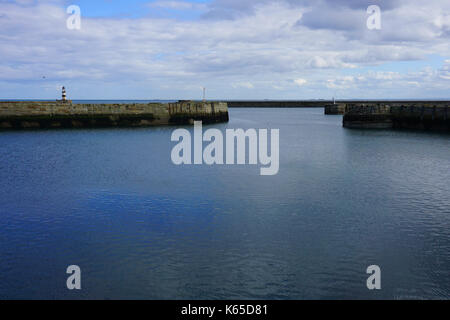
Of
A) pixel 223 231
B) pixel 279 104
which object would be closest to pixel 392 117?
pixel 223 231

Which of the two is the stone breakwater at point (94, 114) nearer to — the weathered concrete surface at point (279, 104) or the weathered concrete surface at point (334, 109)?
the weathered concrete surface at point (334, 109)

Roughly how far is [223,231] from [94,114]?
116ft

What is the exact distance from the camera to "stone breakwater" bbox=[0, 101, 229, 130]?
39.3 m

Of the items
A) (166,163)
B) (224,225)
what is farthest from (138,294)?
(166,163)

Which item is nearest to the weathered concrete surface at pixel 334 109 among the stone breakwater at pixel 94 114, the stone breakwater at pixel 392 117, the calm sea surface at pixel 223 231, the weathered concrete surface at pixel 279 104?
the stone breakwater at pixel 392 117

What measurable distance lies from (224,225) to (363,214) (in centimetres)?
427

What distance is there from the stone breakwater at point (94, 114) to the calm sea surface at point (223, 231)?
2062 cm

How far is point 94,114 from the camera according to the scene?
42469mm

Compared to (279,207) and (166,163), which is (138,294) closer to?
(279,207)

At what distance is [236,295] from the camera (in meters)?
7.21

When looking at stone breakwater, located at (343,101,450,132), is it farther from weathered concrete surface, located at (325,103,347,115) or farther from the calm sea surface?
weathered concrete surface, located at (325,103,347,115)

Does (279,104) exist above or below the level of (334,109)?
above

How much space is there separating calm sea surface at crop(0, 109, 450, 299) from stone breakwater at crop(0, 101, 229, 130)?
20.6 meters

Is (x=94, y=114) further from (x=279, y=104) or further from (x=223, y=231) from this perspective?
(x=279, y=104)
